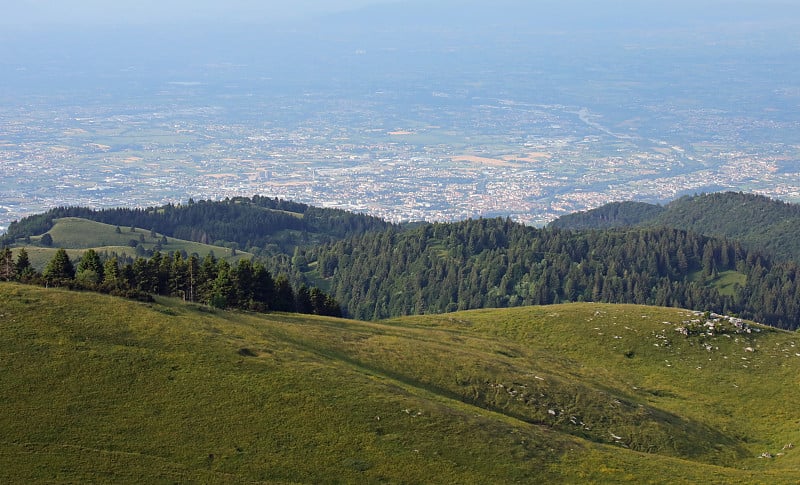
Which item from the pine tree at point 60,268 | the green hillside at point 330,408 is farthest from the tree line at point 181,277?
the green hillside at point 330,408

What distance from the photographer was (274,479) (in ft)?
151

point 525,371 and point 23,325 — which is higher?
point 23,325

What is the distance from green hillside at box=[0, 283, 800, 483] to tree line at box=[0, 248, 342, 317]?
961 cm

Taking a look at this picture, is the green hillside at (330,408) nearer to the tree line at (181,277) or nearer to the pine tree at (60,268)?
the tree line at (181,277)

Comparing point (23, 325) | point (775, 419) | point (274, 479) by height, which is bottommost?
point (775, 419)

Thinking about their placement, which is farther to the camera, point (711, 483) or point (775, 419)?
point (775, 419)

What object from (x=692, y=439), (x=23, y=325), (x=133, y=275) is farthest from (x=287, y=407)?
(x=133, y=275)

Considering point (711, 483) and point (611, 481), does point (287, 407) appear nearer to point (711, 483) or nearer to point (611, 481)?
point (611, 481)

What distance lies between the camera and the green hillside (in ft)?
155

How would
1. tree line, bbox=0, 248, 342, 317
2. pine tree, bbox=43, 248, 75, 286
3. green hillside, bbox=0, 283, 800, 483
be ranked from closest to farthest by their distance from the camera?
1. green hillside, bbox=0, 283, 800, 483
2. tree line, bbox=0, 248, 342, 317
3. pine tree, bbox=43, 248, 75, 286

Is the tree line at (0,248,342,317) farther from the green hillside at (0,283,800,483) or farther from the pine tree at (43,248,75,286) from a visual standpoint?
the green hillside at (0,283,800,483)

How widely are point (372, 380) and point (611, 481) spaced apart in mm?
17847

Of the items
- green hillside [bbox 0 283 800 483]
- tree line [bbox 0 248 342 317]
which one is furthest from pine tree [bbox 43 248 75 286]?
green hillside [bbox 0 283 800 483]

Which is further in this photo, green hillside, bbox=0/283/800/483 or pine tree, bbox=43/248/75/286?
pine tree, bbox=43/248/75/286
